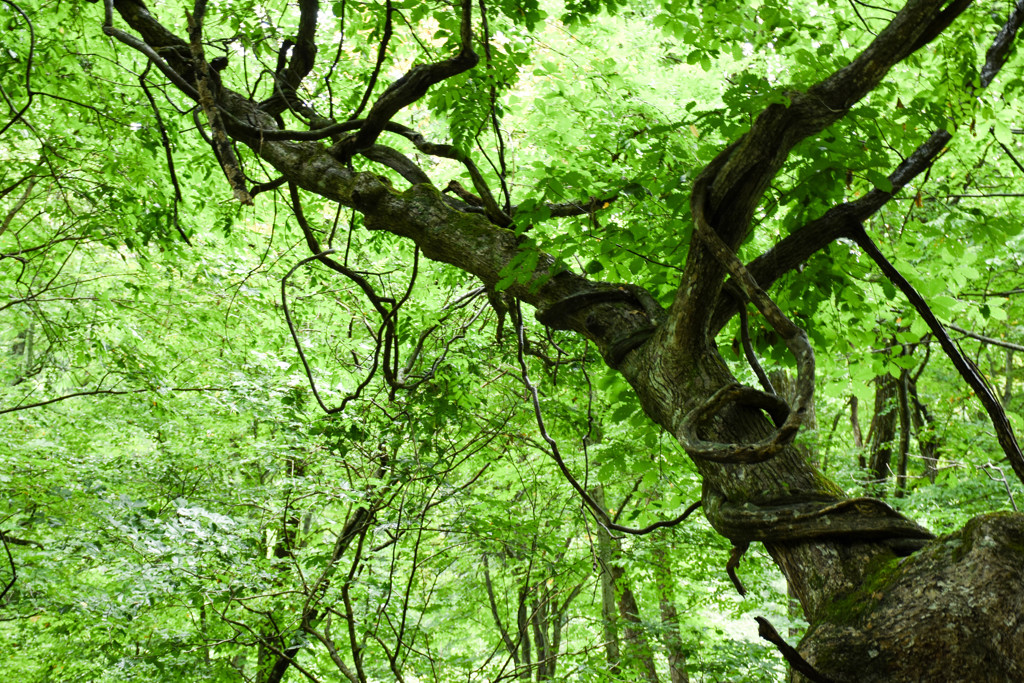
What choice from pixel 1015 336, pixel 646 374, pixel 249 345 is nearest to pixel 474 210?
pixel 646 374

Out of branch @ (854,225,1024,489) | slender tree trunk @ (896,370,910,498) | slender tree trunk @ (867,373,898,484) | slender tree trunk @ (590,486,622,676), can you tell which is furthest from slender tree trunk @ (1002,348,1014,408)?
branch @ (854,225,1024,489)

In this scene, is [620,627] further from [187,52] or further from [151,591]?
[187,52]

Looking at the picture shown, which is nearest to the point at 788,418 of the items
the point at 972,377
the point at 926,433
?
the point at 972,377

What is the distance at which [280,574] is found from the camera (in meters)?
5.23

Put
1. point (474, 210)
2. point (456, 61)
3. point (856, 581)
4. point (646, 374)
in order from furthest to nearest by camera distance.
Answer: point (474, 210)
point (456, 61)
point (646, 374)
point (856, 581)

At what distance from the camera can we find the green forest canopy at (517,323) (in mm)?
1426

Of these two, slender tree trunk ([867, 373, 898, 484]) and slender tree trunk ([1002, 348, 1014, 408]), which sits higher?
slender tree trunk ([1002, 348, 1014, 408])

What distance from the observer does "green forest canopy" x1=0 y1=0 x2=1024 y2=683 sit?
1.43 metres

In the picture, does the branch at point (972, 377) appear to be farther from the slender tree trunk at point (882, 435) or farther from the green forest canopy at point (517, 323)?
the slender tree trunk at point (882, 435)

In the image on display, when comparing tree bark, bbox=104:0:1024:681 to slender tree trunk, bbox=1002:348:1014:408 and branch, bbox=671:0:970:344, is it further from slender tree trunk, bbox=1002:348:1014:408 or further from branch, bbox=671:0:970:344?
slender tree trunk, bbox=1002:348:1014:408

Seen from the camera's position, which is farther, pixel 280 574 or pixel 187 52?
pixel 280 574

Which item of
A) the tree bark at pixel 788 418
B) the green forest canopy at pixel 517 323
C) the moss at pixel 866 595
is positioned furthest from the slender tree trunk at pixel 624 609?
the moss at pixel 866 595

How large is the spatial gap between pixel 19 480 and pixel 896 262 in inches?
218

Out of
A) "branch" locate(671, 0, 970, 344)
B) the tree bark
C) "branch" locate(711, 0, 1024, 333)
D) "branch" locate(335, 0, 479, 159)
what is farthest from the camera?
"branch" locate(335, 0, 479, 159)
